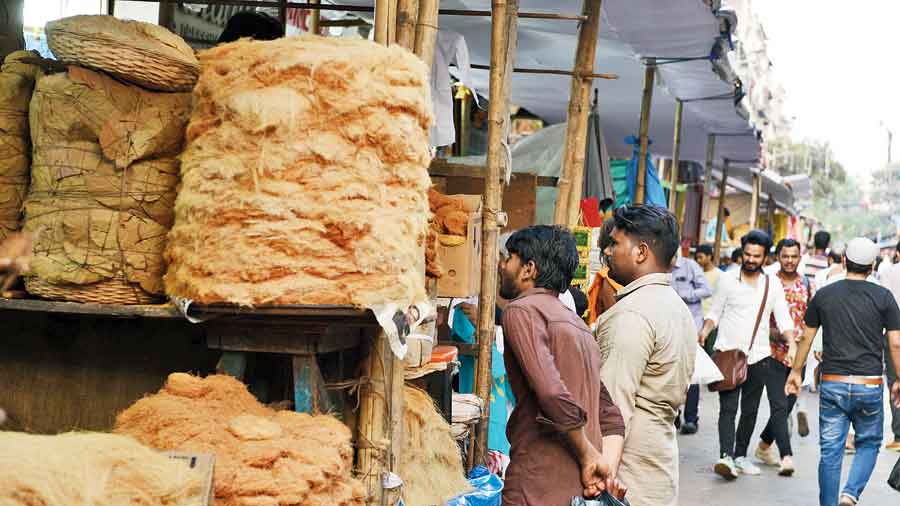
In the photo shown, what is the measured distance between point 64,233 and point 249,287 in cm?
82

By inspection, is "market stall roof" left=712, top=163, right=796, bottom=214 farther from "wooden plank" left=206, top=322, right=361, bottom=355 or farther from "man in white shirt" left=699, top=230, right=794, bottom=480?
"wooden plank" left=206, top=322, right=361, bottom=355

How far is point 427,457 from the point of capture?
505 cm

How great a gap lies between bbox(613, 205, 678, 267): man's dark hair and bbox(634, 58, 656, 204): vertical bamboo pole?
5261 mm

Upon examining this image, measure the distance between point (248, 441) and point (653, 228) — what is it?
189cm

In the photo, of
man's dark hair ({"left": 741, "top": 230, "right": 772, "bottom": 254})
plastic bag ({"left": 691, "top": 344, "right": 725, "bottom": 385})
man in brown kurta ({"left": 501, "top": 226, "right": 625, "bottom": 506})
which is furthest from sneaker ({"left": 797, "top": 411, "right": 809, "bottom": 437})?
man in brown kurta ({"left": 501, "top": 226, "right": 625, "bottom": 506})

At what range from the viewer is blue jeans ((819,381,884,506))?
753 cm

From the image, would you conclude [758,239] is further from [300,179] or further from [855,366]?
[300,179]

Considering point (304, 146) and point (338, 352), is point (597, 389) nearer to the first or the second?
point (338, 352)

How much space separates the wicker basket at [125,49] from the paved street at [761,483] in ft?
18.8

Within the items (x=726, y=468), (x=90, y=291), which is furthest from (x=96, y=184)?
(x=726, y=468)

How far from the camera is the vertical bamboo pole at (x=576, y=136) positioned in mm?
7422

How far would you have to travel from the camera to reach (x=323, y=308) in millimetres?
3555

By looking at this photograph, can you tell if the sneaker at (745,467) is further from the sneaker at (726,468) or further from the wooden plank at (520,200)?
the wooden plank at (520,200)

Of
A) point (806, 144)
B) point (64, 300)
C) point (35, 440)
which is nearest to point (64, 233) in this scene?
point (64, 300)
